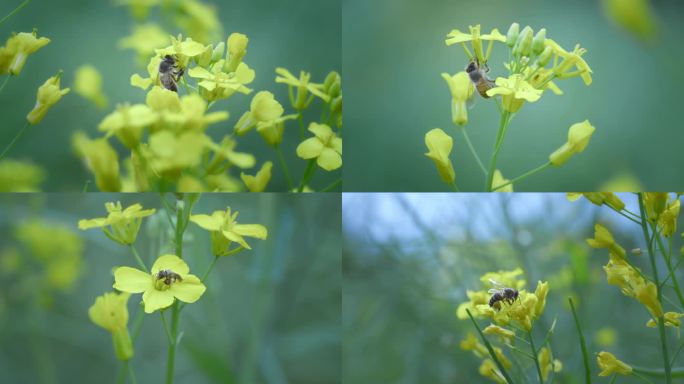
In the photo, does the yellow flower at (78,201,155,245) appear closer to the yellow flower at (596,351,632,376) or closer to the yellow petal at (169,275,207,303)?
the yellow petal at (169,275,207,303)

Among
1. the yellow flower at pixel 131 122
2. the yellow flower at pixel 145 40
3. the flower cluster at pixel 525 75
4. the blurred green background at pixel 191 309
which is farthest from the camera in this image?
the blurred green background at pixel 191 309

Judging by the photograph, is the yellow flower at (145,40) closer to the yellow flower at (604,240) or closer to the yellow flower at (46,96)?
the yellow flower at (46,96)

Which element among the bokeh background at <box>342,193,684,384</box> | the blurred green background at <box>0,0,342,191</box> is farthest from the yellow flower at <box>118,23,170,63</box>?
the bokeh background at <box>342,193,684,384</box>

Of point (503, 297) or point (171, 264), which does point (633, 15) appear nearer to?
point (503, 297)

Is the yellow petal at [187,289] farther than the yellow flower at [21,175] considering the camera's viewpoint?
No

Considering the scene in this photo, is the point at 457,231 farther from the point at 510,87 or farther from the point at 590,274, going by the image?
the point at 510,87

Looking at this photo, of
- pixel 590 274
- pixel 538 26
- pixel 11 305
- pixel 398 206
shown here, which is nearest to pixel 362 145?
pixel 398 206

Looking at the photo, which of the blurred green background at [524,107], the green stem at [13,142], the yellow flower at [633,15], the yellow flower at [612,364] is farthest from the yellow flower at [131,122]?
the yellow flower at [633,15]
